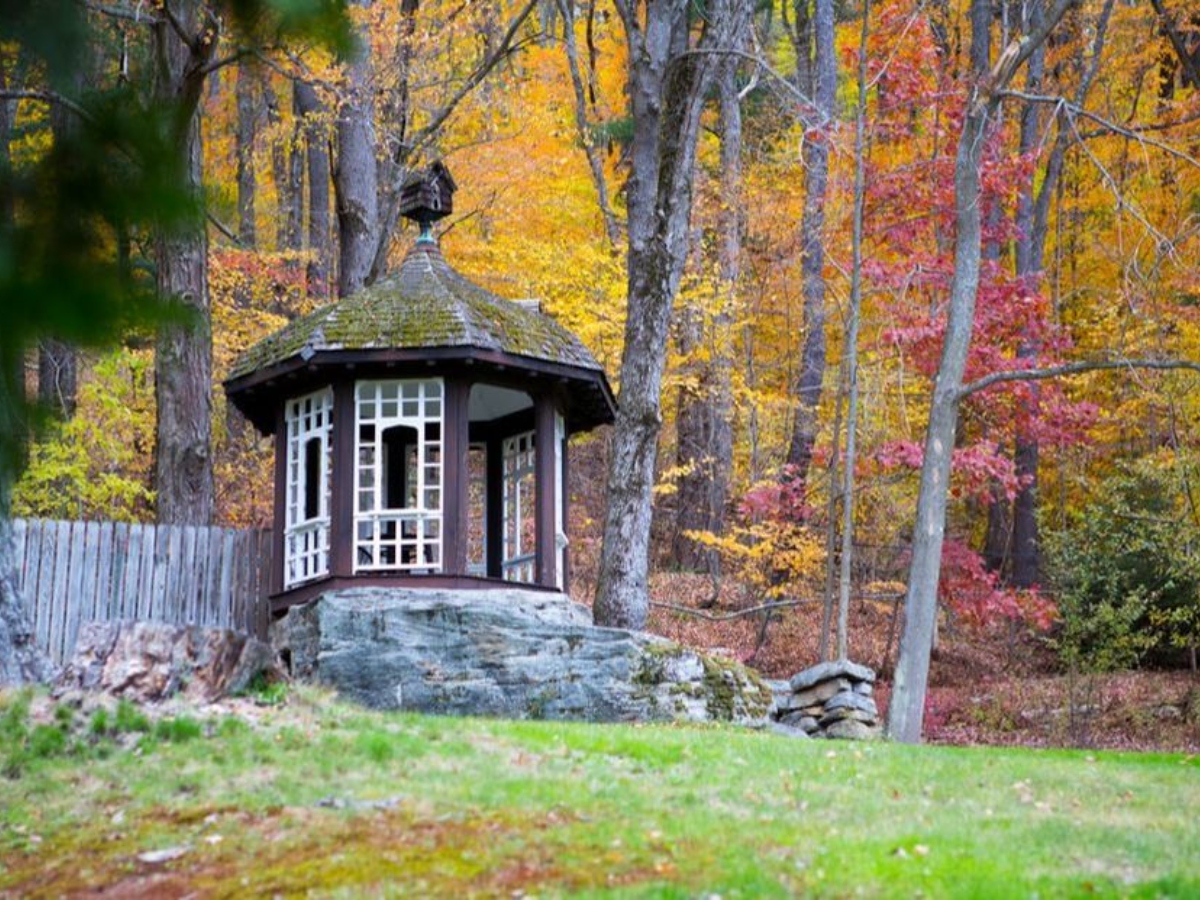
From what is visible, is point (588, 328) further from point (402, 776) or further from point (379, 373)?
point (402, 776)

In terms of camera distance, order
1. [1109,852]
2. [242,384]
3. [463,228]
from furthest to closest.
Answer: [463,228]
[242,384]
[1109,852]

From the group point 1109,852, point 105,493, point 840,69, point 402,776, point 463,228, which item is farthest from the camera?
point 840,69

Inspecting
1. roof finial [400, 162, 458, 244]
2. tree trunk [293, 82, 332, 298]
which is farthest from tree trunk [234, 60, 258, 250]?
roof finial [400, 162, 458, 244]

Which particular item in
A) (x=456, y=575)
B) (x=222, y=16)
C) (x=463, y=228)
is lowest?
(x=456, y=575)

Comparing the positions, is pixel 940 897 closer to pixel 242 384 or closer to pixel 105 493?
pixel 242 384

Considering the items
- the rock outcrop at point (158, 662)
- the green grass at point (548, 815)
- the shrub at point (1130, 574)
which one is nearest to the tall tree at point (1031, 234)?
the shrub at point (1130, 574)

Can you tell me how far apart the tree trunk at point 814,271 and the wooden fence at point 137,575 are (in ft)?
27.4

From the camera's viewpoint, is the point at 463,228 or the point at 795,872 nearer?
the point at 795,872

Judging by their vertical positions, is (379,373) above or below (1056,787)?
above

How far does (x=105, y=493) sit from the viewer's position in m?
17.5

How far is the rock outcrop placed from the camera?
916 cm

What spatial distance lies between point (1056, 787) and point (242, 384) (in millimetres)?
8936

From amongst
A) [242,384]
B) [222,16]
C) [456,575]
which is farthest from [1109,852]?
[242,384]

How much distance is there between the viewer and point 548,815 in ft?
22.4
